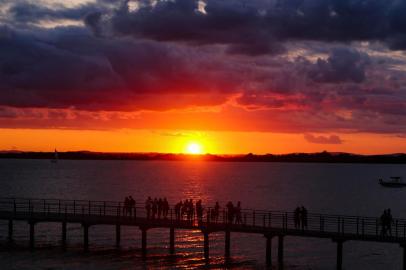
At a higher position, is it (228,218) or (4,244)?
(228,218)

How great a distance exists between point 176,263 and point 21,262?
35.8ft

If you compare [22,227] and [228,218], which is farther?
[22,227]

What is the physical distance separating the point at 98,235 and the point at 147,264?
593 inches

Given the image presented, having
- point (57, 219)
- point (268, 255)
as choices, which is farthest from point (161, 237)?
point (268, 255)

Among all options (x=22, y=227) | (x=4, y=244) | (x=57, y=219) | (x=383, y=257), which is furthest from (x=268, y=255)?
(x=22, y=227)

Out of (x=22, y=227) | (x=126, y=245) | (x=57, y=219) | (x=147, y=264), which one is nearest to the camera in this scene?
(x=147, y=264)

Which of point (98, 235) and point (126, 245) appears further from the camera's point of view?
point (98, 235)

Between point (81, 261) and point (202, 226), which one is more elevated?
point (202, 226)

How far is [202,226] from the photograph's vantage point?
4334 centimetres

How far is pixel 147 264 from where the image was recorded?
4238 centimetres

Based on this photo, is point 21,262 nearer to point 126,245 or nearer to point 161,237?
point 126,245

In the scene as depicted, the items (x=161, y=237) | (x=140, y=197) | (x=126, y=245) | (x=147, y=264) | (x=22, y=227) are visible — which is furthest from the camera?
(x=140, y=197)

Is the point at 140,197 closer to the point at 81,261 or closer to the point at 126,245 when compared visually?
the point at 126,245

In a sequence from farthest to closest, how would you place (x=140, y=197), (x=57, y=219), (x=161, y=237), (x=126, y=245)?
(x=140, y=197), (x=161, y=237), (x=126, y=245), (x=57, y=219)
